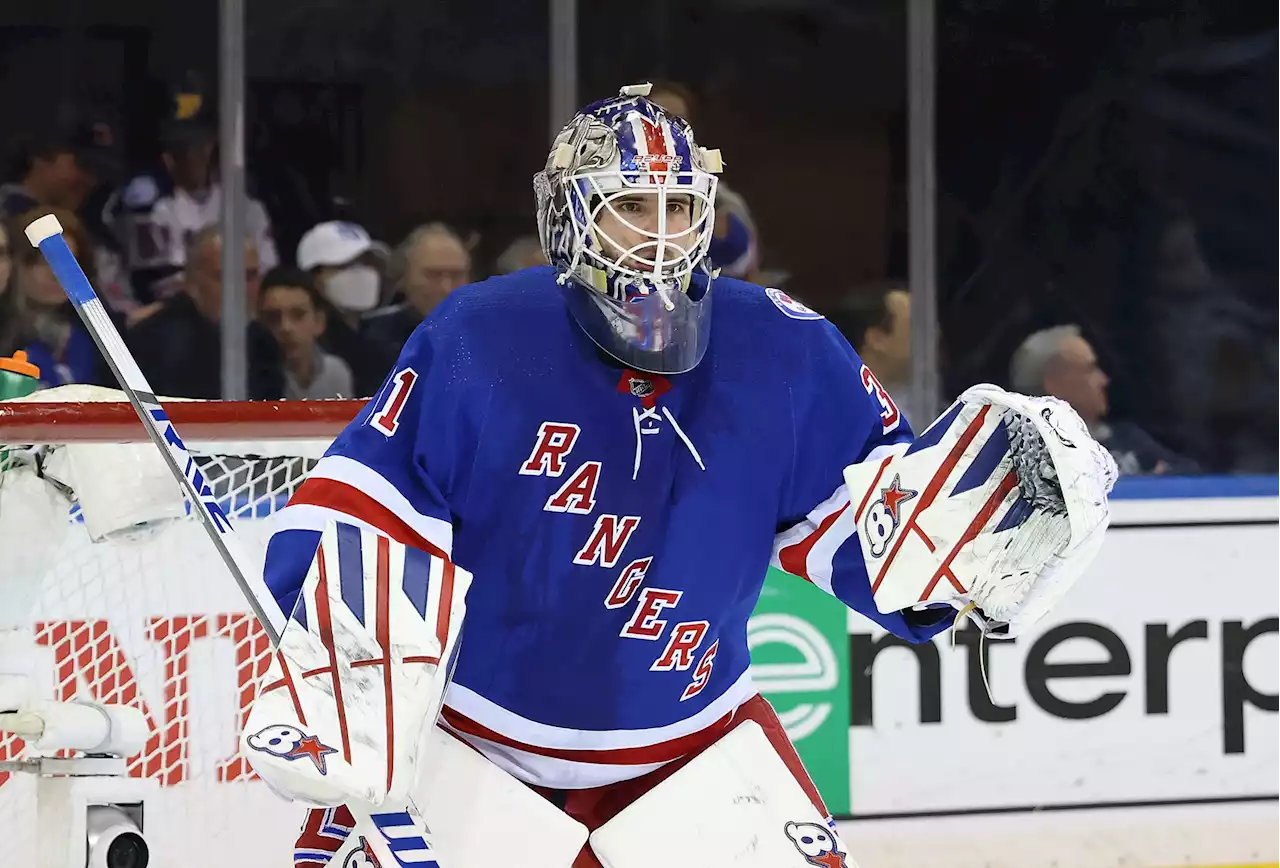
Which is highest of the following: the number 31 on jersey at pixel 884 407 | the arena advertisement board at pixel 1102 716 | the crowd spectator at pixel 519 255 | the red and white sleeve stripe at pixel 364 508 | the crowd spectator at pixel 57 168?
the crowd spectator at pixel 57 168

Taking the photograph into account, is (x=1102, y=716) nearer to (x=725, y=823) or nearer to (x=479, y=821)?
(x=725, y=823)

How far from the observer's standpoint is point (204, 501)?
1.71 meters

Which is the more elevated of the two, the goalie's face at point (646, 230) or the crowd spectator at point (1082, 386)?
the goalie's face at point (646, 230)

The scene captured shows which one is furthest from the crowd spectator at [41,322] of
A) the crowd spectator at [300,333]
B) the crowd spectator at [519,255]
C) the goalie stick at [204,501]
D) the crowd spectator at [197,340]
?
the goalie stick at [204,501]

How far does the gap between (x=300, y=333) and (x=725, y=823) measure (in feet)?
6.85

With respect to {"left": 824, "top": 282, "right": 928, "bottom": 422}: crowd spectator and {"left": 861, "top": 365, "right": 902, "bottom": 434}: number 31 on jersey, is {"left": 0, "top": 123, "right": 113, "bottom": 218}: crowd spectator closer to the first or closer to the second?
{"left": 824, "top": 282, "right": 928, "bottom": 422}: crowd spectator

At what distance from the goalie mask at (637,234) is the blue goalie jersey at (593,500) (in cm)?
4

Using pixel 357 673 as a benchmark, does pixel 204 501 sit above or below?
above

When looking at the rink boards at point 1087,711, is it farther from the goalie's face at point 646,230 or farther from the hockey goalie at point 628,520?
the goalie's face at point 646,230

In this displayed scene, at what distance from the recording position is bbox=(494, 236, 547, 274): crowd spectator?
3.71 meters

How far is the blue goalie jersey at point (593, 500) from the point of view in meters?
1.65

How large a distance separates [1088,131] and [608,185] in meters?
2.62

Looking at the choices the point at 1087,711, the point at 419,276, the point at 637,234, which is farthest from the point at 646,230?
the point at 419,276

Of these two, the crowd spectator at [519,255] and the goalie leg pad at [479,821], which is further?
the crowd spectator at [519,255]
